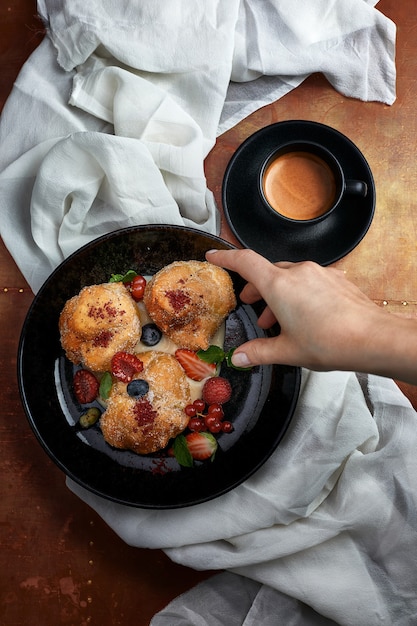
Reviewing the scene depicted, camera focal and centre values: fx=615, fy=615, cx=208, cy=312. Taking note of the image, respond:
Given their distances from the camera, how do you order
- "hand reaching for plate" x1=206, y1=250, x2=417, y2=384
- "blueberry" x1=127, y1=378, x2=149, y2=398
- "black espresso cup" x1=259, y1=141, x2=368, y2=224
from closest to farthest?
"hand reaching for plate" x1=206, y1=250, x2=417, y2=384 < "blueberry" x1=127, y1=378, x2=149, y2=398 < "black espresso cup" x1=259, y1=141, x2=368, y2=224

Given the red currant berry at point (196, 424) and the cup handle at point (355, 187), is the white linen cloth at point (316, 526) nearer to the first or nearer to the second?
the red currant berry at point (196, 424)

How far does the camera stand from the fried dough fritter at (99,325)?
1109 mm

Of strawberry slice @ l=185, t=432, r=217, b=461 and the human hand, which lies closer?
the human hand

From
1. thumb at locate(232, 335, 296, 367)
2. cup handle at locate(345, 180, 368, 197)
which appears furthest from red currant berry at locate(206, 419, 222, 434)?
cup handle at locate(345, 180, 368, 197)

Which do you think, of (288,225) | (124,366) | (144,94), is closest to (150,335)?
(124,366)

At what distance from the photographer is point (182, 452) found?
45.0 inches

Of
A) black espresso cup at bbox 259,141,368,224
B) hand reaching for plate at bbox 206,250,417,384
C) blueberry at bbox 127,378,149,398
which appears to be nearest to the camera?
hand reaching for plate at bbox 206,250,417,384

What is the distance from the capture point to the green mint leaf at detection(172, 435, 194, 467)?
114 cm

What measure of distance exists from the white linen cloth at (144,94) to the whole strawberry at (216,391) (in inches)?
12.5

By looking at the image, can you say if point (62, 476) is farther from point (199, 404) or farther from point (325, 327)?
point (325, 327)

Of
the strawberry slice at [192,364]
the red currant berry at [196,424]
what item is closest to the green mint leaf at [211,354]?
the strawberry slice at [192,364]

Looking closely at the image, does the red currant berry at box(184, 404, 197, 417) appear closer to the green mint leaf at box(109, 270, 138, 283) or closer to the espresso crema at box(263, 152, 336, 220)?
the green mint leaf at box(109, 270, 138, 283)

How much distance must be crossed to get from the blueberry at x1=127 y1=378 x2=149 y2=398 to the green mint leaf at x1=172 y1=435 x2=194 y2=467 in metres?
0.12

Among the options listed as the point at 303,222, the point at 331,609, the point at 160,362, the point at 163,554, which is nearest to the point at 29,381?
the point at 160,362
